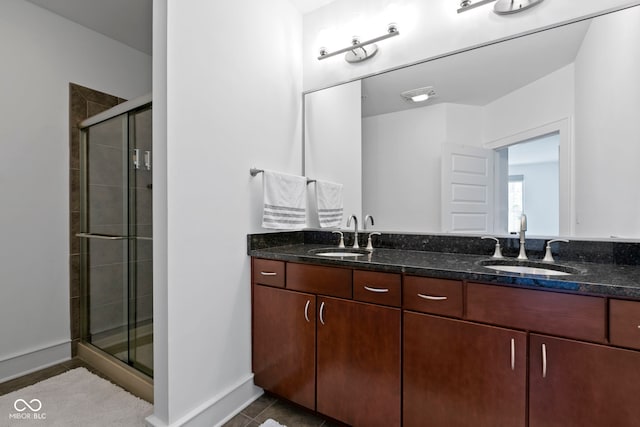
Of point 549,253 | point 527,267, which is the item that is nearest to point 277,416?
point 527,267

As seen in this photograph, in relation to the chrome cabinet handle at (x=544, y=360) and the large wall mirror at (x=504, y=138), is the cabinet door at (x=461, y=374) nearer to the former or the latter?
the chrome cabinet handle at (x=544, y=360)

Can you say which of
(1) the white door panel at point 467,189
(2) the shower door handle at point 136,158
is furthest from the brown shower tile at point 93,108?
(1) the white door panel at point 467,189

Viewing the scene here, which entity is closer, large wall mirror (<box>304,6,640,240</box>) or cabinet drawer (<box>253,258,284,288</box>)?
large wall mirror (<box>304,6,640,240</box>)

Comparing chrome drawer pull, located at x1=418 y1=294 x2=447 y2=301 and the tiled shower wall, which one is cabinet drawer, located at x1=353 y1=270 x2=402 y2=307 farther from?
the tiled shower wall

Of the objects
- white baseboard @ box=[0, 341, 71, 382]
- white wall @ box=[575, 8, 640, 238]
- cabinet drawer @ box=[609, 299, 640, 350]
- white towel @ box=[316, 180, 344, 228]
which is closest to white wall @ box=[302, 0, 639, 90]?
white wall @ box=[575, 8, 640, 238]

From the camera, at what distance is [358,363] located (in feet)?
4.57

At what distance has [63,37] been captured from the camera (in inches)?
89.9

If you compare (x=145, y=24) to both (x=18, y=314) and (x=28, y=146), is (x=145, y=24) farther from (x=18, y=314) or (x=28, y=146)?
(x=18, y=314)

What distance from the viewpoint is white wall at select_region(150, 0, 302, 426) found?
137cm

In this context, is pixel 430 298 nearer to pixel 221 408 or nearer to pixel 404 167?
pixel 404 167

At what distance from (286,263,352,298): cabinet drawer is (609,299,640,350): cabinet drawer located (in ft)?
3.02

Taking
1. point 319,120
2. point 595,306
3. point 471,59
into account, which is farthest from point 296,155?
point 595,306

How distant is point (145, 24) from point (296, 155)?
1.70 metres

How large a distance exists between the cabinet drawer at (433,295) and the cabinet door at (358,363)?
94 mm
